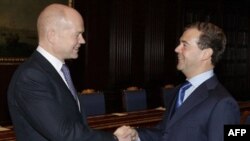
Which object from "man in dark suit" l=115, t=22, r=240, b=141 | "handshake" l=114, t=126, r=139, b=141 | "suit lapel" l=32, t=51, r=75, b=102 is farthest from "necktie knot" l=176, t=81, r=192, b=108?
"suit lapel" l=32, t=51, r=75, b=102

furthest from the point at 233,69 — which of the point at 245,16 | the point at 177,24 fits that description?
the point at 177,24

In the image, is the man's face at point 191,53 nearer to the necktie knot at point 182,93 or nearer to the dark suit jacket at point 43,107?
the necktie knot at point 182,93

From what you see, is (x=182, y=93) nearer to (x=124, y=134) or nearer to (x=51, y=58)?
(x=124, y=134)

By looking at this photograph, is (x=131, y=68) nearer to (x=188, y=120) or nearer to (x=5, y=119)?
(x=5, y=119)

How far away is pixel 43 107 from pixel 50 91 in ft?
0.30

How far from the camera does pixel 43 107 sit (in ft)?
6.10

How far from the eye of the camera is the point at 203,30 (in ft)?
7.00

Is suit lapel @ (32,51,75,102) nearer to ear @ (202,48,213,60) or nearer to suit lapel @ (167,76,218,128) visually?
suit lapel @ (167,76,218,128)

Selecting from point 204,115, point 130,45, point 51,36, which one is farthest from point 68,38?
point 130,45

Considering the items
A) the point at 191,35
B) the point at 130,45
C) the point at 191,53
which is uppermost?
the point at 191,35

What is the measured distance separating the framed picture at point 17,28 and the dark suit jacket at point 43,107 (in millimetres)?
3955

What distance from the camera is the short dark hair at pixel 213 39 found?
2.09m

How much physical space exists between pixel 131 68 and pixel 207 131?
531cm

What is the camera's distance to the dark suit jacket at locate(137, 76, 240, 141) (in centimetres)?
186
